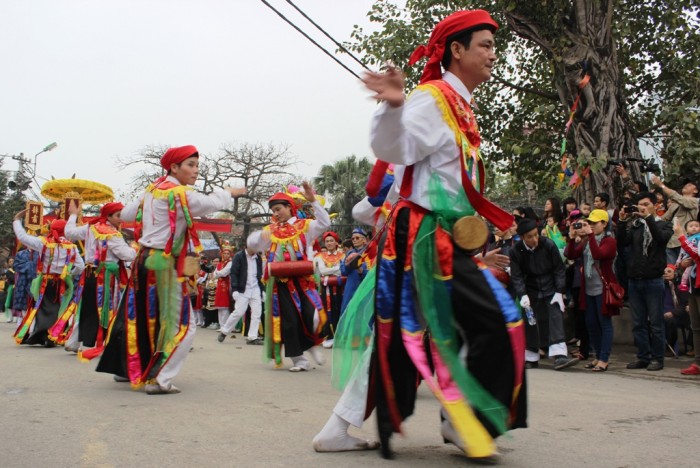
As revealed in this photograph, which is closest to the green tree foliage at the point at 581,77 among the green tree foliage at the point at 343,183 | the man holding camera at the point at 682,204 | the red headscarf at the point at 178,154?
the man holding camera at the point at 682,204

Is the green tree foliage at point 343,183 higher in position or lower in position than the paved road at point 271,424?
higher

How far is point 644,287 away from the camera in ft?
26.3

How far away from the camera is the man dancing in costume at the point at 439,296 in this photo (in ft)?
10.6

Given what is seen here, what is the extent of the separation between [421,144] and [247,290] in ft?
31.7

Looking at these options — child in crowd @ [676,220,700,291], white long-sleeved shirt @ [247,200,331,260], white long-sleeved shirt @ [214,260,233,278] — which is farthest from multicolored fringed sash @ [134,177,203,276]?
white long-sleeved shirt @ [214,260,233,278]

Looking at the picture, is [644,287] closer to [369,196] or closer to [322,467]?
[369,196]

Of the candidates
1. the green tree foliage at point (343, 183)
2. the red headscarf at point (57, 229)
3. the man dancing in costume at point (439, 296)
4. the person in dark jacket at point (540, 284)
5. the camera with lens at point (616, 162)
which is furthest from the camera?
the green tree foliage at point (343, 183)

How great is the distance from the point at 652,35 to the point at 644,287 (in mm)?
Result: 7514

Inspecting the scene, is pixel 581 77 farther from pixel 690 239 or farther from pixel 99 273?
pixel 99 273

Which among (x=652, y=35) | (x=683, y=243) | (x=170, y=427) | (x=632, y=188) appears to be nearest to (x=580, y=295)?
(x=683, y=243)

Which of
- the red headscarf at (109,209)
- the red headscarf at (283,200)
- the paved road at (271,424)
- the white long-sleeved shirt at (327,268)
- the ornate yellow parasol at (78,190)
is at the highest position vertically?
the ornate yellow parasol at (78,190)

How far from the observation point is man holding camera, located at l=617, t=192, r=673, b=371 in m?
7.88

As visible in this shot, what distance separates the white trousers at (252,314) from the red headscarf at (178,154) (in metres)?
6.07

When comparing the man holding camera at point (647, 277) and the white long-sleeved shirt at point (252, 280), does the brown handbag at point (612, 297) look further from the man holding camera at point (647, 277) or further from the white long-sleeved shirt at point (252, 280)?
the white long-sleeved shirt at point (252, 280)
